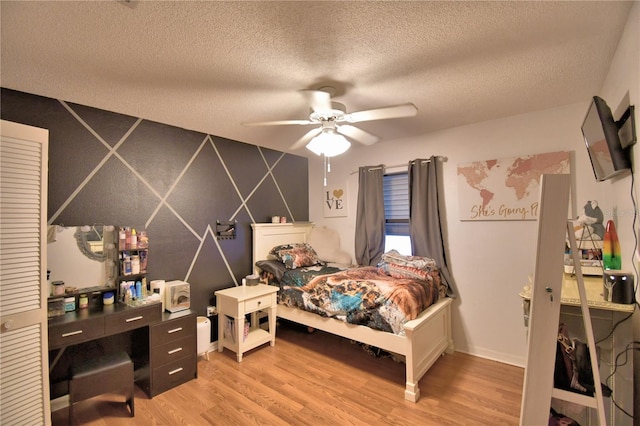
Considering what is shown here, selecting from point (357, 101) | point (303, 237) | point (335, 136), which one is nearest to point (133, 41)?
point (335, 136)

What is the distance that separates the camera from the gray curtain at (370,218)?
3689 millimetres

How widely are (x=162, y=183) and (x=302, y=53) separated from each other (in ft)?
6.68

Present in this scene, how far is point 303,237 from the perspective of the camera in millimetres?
4297


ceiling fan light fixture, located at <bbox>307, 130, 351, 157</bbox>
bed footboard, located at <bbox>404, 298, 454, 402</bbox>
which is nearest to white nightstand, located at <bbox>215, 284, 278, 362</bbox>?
bed footboard, located at <bbox>404, 298, 454, 402</bbox>

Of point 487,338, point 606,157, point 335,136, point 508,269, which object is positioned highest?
point 335,136

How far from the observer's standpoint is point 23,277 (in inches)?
65.6

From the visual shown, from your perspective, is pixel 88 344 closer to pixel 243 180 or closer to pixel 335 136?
pixel 243 180

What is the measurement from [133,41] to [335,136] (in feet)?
4.58

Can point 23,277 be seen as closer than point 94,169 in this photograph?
Yes

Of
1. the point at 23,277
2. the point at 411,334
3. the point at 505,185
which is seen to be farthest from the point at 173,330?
the point at 505,185

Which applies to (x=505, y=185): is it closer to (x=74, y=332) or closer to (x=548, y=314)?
(x=548, y=314)

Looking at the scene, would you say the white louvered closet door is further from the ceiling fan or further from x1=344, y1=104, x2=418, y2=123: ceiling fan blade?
x1=344, y1=104, x2=418, y2=123: ceiling fan blade

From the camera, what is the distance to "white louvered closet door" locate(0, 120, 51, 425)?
1.59 m

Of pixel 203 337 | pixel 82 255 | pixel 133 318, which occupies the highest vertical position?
pixel 82 255
